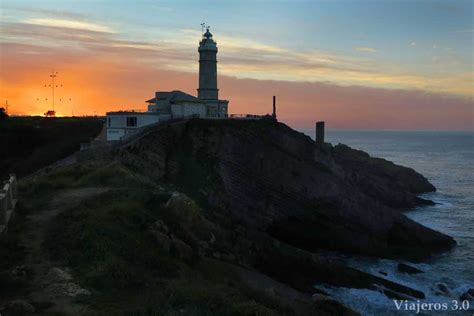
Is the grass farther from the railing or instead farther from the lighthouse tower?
the lighthouse tower

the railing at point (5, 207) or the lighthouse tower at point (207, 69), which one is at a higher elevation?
the lighthouse tower at point (207, 69)

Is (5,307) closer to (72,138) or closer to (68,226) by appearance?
(68,226)

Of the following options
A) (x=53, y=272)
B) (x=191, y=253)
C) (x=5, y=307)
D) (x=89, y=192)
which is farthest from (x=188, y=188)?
(x=5, y=307)

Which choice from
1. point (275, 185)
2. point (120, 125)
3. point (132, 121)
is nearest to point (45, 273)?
point (275, 185)

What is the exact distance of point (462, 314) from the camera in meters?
23.5

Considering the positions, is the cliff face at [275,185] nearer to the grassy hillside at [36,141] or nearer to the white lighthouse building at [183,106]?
the white lighthouse building at [183,106]

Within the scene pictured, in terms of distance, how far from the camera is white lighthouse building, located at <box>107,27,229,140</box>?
148ft

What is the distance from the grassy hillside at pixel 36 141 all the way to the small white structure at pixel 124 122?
4.32 m

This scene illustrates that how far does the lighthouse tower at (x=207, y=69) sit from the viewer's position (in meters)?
60.2

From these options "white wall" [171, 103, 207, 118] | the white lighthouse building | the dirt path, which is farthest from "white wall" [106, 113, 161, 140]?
the dirt path

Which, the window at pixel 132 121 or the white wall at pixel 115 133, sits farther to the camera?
the window at pixel 132 121

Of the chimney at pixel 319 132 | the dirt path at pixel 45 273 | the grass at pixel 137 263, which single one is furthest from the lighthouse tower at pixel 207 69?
the dirt path at pixel 45 273

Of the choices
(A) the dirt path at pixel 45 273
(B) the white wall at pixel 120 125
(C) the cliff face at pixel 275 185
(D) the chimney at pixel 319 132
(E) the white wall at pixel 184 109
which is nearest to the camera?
(A) the dirt path at pixel 45 273

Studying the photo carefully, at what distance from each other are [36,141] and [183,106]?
16765 millimetres
